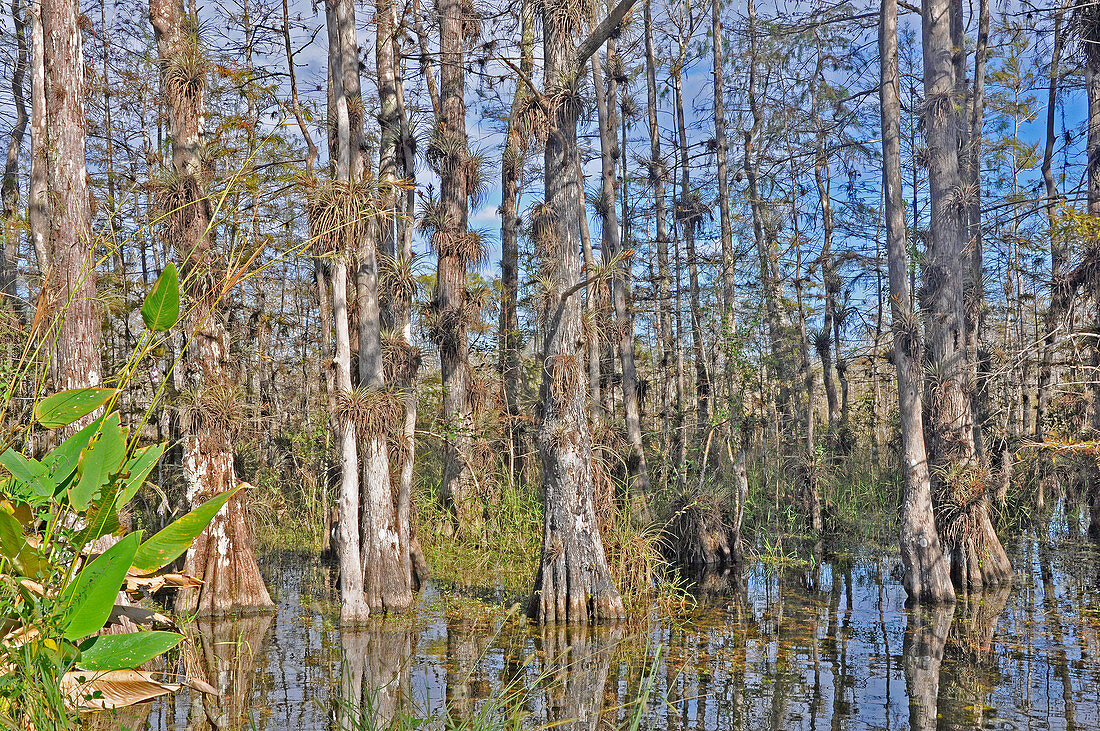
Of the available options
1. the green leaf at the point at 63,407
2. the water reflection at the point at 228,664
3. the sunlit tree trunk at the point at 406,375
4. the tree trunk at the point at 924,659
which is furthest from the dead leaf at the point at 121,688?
the sunlit tree trunk at the point at 406,375

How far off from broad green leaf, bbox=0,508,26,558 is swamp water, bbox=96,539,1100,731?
298 cm

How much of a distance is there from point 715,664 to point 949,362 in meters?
5.68

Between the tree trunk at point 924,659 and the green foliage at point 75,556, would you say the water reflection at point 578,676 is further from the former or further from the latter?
the green foliage at point 75,556

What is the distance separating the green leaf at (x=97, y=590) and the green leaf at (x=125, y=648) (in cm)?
12

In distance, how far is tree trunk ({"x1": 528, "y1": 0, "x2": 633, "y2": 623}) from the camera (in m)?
8.89

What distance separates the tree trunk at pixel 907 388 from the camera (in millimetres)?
9859

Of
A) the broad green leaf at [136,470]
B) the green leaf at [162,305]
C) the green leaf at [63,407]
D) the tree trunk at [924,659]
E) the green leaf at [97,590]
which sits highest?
the green leaf at [162,305]

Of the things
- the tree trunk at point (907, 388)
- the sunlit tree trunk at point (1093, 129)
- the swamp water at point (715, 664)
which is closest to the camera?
the swamp water at point (715, 664)

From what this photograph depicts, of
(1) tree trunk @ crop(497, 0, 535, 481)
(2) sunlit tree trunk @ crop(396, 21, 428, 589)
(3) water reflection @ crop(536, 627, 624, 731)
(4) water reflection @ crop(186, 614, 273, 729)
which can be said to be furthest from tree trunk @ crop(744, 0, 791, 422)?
(4) water reflection @ crop(186, 614, 273, 729)

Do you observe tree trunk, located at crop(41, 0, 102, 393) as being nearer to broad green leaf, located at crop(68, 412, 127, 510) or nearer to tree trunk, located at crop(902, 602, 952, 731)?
broad green leaf, located at crop(68, 412, 127, 510)

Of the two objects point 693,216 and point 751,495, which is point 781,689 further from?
point 693,216

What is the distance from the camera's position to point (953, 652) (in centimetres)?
786

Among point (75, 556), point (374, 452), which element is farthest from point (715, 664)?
point (75, 556)

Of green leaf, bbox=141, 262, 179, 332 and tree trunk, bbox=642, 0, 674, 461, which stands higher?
tree trunk, bbox=642, 0, 674, 461
